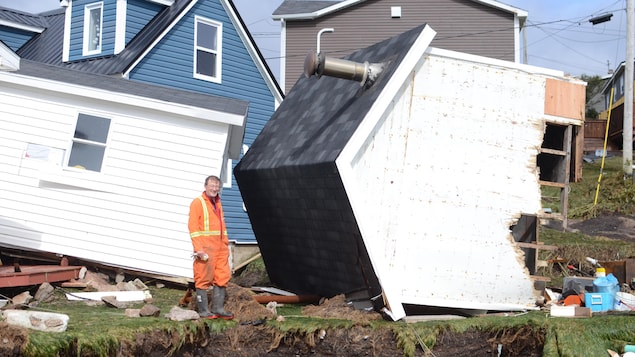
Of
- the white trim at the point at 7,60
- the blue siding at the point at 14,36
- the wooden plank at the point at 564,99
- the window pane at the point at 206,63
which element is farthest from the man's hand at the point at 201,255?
the blue siding at the point at 14,36

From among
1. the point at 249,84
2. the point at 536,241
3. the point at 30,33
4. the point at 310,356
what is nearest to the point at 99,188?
the point at 310,356

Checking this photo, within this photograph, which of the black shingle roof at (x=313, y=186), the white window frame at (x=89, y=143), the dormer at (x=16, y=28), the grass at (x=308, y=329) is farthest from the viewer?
the dormer at (x=16, y=28)

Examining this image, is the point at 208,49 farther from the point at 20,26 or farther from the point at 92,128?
the point at 92,128

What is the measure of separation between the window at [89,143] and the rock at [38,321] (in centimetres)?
592

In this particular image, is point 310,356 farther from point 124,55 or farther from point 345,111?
→ point 124,55

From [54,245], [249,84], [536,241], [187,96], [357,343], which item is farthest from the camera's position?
[249,84]

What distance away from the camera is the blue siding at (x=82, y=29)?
21875mm

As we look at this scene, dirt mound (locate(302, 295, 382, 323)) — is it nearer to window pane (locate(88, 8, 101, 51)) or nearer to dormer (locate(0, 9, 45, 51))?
window pane (locate(88, 8, 101, 51))

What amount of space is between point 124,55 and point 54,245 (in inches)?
364

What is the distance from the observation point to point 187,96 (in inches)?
597

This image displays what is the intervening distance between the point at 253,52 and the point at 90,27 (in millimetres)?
4579

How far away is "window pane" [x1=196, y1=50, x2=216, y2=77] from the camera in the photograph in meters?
22.3

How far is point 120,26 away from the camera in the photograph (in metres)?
21.8

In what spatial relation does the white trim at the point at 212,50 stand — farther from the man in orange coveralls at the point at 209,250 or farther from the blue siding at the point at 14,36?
the man in orange coveralls at the point at 209,250
